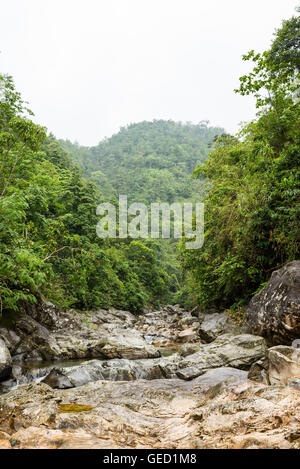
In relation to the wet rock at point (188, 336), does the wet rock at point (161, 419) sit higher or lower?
higher

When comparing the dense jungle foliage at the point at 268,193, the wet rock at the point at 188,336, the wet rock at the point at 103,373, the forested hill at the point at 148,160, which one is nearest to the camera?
the wet rock at the point at 103,373

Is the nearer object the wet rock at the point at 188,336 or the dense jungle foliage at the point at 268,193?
the dense jungle foliage at the point at 268,193

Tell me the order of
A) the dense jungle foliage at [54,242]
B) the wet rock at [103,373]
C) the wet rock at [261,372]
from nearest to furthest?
the wet rock at [261,372]
the wet rock at [103,373]
the dense jungle foliage at [54,242]

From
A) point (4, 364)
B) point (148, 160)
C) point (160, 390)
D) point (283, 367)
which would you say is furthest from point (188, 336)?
point (148, 160)

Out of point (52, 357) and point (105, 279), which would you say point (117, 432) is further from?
point (105, 279)

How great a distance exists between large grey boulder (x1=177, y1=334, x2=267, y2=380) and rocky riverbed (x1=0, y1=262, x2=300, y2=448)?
26 millimetres

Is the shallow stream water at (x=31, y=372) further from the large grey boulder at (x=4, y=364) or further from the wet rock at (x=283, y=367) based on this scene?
the wet rock at (x=283, y=367)

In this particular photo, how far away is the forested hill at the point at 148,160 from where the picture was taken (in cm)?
7503

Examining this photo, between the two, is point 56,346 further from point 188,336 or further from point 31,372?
point 188,336

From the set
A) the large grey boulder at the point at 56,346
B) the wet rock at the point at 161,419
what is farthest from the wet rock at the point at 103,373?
the large grey boulder at the point at 56,346

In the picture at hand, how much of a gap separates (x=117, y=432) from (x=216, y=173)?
15364mm

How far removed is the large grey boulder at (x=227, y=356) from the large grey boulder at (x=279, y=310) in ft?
1.27

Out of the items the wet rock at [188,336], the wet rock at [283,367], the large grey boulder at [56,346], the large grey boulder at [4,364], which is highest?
the wet rock at [283,367]
